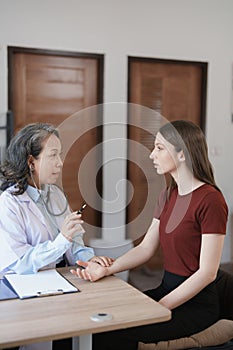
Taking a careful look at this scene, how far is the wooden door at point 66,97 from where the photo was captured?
3439 mm

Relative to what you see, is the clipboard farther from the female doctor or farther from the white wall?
the white wall

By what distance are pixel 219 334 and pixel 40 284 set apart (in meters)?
0.75

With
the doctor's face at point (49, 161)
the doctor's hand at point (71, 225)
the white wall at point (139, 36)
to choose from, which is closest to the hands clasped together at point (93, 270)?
the doctor's hand at point (71, 225)

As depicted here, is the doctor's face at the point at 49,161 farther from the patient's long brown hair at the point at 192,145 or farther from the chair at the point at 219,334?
the chair at the point at 219,334

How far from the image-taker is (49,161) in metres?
1.90

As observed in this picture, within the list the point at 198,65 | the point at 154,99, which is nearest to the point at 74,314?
the point at 154,99

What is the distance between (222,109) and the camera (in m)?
4.18

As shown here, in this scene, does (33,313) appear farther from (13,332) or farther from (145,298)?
(145,298)

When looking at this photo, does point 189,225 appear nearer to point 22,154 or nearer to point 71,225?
point 71,225

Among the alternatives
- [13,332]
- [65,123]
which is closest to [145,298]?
[13,332]

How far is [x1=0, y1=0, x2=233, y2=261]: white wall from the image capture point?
3.37 metres

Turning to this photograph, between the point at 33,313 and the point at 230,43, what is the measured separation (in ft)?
11.5

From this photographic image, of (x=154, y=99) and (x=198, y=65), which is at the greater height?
(x=198, y=65)

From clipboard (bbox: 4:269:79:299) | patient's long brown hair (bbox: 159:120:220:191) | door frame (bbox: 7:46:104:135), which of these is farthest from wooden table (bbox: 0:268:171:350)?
door frame (bbox: 7:46:104:135)
